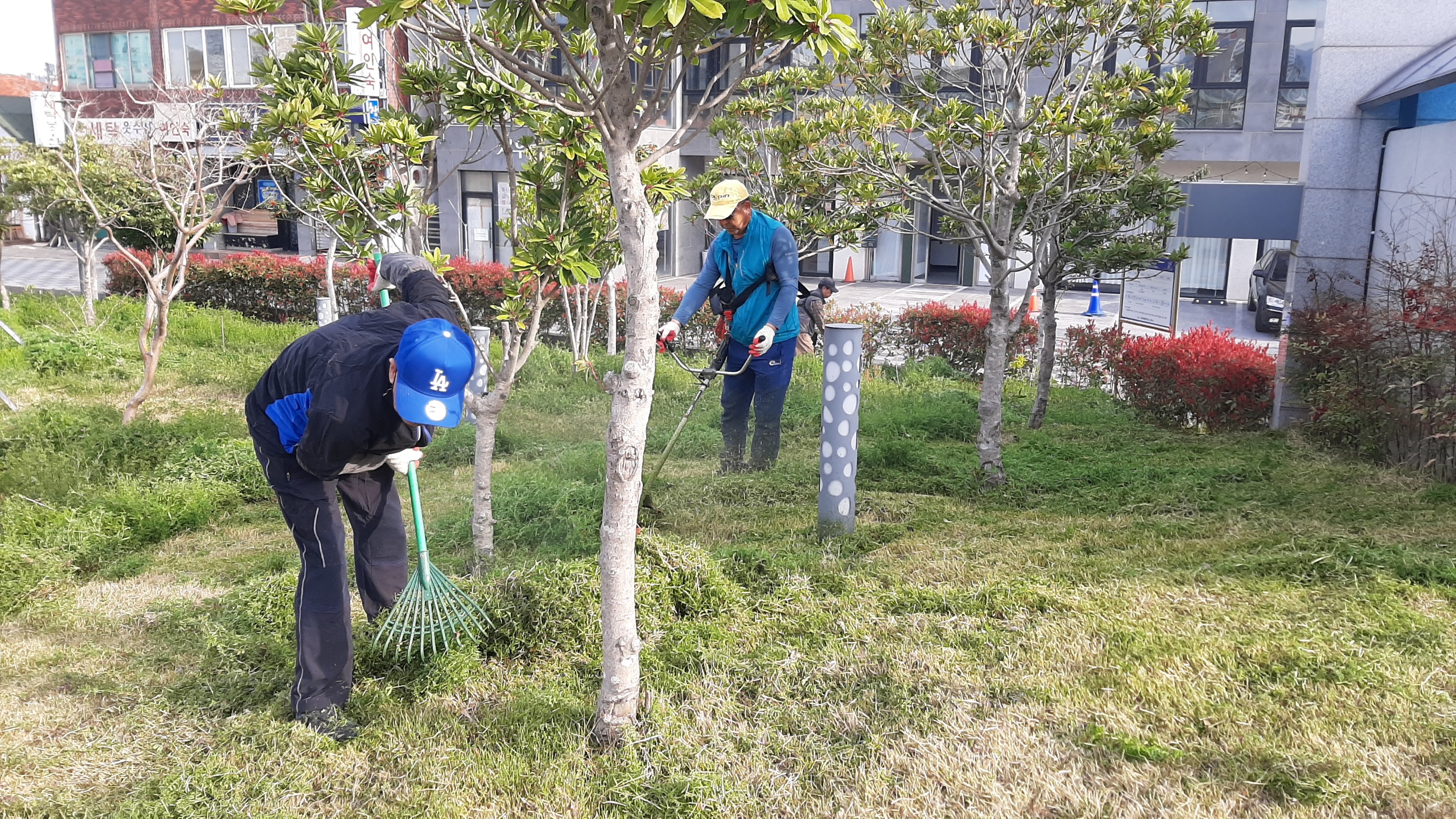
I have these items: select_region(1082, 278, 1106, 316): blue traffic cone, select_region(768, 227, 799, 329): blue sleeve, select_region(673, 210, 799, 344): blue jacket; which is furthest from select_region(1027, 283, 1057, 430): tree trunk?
select_region(1082, 278, 1106, 316): blue traffic cone

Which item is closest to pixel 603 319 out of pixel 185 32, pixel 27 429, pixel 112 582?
pixel 27 429

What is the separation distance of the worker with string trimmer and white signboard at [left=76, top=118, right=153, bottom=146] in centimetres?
782

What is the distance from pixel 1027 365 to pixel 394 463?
757 centimetres

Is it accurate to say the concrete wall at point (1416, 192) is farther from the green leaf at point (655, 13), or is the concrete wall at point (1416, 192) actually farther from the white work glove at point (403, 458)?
the white work glove at point (403, 458)

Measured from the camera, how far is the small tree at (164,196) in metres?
8.45

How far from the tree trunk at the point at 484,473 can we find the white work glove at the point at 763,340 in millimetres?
1446

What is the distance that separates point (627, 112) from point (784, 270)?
3.04 meters

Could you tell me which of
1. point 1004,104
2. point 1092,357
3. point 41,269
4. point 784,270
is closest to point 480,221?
point 41,269

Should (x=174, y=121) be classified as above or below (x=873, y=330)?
→ above

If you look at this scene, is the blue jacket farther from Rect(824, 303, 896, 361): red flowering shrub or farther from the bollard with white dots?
Rect(824, 303, 896, 361): red flowering shrub

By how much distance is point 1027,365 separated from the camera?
32.7 feet

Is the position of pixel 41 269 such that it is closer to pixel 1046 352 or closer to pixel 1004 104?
A: pixel 1046 352

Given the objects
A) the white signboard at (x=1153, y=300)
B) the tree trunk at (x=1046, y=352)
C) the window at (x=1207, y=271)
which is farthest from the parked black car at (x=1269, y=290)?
the tree trunk at (x=1046, y=352)

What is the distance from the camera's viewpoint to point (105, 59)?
26.8 meters
